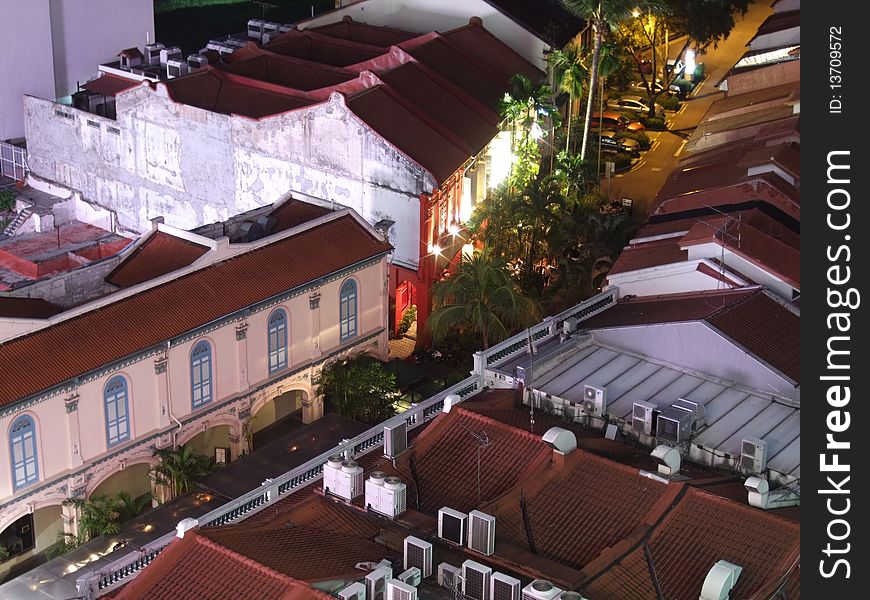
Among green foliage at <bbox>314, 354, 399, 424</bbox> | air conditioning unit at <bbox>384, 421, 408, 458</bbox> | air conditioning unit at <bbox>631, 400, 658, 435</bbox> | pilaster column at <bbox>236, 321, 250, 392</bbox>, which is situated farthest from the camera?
green foliage at <bbox>314, 354, 399, 424</bbox>

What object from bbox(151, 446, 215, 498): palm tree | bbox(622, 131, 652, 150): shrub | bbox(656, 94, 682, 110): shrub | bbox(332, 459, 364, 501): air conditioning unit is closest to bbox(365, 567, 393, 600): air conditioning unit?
bbox(332, 459, 364, 501): air conditioning unit

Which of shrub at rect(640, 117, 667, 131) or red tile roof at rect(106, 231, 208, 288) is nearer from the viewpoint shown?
red tile roof at rect(106, 231, 208, 288)

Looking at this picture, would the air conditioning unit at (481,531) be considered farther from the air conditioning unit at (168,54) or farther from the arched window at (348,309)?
the air conditioning unit at (168,54)

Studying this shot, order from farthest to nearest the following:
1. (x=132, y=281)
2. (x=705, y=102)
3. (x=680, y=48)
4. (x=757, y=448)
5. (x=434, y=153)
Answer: (x=680, y=48)
(x=705, y=102)
(x=434, y=153)
(x=132, y=281)
(x=757, y=448)

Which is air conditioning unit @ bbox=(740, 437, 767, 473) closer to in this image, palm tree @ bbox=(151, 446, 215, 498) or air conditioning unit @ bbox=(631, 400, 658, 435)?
air conditioning unit @ bbox=(631, 400, 658, 435)

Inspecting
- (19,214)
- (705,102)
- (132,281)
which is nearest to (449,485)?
(132,281)

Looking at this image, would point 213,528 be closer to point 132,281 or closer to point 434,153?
point 132,281

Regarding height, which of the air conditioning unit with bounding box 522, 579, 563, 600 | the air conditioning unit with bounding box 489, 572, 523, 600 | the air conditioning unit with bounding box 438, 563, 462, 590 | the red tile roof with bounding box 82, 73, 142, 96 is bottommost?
the air conditioning unit with bounding box 438, 563, 462, 590
